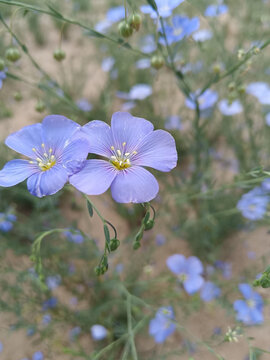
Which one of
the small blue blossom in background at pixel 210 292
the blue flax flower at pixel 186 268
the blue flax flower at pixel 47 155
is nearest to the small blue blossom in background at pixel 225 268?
the small blue blossom in background at pixel 210 292

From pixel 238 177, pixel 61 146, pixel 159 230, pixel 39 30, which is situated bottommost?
pixel 159 230

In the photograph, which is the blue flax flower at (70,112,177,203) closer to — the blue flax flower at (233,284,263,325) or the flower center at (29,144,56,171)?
the flower center at (29,144,56,171)

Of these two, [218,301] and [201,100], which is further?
[201,100]

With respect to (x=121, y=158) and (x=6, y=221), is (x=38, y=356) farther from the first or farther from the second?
(x=121, y=158)

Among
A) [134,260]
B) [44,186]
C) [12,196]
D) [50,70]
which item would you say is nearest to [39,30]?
[50,70]

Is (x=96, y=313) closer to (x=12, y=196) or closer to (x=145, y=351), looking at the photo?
(x=145, y=351)

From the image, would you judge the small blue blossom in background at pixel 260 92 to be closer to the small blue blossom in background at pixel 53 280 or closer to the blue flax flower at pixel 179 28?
the blue flax flower at pixel 179 28

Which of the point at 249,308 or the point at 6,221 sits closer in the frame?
the point at 249,308

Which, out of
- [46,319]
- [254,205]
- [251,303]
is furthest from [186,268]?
[46,319]
